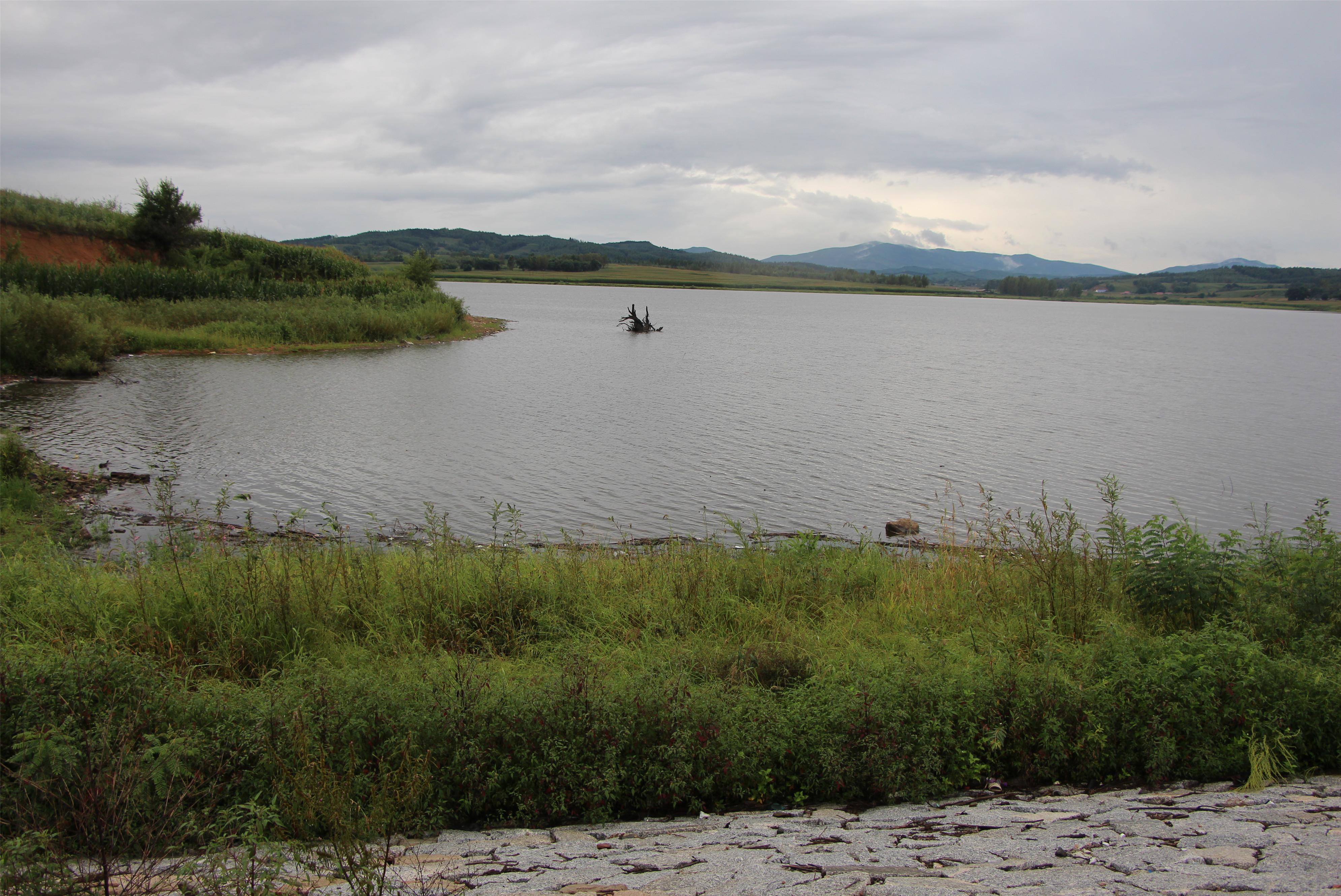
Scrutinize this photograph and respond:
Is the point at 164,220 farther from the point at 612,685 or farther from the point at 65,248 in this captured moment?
the point at 612,685

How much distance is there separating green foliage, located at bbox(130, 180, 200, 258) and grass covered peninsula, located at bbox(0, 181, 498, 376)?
0.07m

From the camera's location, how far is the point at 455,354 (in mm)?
41031

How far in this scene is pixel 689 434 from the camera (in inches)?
869

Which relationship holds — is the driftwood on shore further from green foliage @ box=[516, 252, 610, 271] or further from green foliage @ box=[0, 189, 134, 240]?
green foliage @ box=[516, 252, 610, 271]

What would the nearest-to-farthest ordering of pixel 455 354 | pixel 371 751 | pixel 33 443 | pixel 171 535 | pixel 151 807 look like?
pixel 151 807
pixel 371 751
pixel 171 535
pixel 33 443
pixel 455 354

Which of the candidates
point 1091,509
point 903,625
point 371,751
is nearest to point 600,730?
point 371,751

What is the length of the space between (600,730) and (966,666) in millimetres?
2811

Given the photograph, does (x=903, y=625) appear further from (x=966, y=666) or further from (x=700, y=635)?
(x=700, y=635)

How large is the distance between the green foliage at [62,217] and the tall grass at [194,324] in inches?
500

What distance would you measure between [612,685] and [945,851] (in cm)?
222

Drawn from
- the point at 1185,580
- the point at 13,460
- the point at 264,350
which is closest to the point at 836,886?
the point at 1185,580

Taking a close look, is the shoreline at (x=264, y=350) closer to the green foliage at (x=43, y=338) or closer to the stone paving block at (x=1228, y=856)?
the green foliage at (x=43, y=338)


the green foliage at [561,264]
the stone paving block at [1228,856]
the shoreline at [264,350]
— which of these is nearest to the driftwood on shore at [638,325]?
the shoreline at [264,350]

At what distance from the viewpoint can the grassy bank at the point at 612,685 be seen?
4402mm
